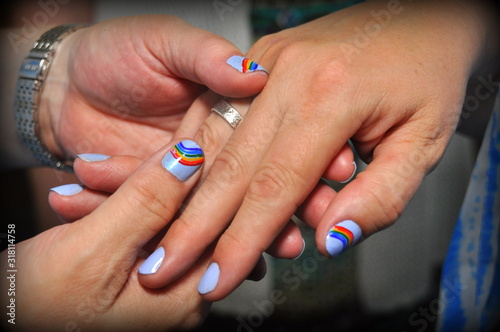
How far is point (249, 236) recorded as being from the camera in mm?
684

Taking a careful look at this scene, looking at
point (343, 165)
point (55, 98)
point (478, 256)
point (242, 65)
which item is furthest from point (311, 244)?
point (55, 98)

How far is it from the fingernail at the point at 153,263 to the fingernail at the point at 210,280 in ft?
0.26

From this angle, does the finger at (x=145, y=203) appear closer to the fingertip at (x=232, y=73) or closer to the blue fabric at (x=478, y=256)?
the fingertip at (x=232, y=73)

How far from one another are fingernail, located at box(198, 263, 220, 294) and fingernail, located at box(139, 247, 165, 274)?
80 mm

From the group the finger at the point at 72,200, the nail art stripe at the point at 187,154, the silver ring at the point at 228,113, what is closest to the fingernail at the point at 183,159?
the nail art stripe at the point at 187,154

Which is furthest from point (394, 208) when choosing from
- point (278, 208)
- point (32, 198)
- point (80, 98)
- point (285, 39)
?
point (32, 198)

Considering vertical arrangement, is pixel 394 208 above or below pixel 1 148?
above

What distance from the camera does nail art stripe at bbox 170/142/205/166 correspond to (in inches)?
28.9

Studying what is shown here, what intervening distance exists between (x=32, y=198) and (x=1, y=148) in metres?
0.17

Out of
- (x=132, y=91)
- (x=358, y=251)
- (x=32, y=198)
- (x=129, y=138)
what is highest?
(x=132, y=91)

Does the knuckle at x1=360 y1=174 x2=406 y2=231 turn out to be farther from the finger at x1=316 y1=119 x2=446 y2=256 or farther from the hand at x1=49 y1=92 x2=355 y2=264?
the hand at x1=49 y1=92 x2=355 y2=264

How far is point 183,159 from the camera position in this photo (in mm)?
734

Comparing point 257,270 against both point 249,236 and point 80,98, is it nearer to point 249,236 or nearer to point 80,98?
point 249,236

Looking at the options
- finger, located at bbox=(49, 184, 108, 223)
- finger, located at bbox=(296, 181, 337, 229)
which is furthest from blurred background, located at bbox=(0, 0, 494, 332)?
finger, located at bbox=(296, 181, 337, 229)
